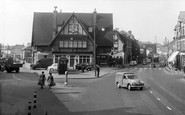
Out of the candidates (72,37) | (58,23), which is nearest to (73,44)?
(72,37)

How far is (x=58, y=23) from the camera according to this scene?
70.4m

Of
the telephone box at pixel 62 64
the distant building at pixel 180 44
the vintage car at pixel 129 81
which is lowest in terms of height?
the vintage car at pixel 129 81

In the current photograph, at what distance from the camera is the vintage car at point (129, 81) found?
965 inches

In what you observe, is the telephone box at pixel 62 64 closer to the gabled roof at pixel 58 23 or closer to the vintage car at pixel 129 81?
the vintage car at pixel 129 81

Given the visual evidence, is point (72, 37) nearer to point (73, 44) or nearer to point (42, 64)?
point (73, 44)

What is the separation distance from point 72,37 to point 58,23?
740 cm

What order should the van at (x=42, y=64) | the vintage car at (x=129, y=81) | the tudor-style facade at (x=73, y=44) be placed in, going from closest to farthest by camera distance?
the vintage car at (x=129, y=81) → the van at (x=42, y=64) → the tudor-style facade at (x=73, y=44)

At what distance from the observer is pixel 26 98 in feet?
62.8

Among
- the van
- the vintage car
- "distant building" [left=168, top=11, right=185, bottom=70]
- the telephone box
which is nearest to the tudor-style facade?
the van

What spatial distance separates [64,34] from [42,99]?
154ft

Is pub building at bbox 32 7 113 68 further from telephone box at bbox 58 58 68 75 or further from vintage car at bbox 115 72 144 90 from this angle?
vintage car at bbox 115 72 144 90

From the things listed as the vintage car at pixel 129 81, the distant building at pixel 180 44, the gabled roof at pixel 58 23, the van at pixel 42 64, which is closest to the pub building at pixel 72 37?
the gabled roof at pixel 58 23

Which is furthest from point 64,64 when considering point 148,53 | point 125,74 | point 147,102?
point 148,53

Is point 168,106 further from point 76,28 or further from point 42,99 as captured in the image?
point 76,28
